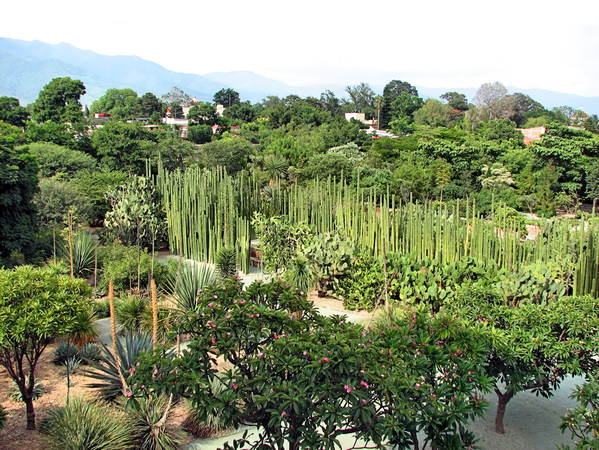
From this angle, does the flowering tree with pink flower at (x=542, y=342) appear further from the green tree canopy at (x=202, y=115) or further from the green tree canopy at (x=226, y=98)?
the green tree canopy at (x=226, y=98)

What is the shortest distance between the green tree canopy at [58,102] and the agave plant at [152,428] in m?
42.8

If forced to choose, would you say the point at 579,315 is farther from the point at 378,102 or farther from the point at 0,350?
the point at 378,102

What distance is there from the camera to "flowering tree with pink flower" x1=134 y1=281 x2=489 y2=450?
3377mm

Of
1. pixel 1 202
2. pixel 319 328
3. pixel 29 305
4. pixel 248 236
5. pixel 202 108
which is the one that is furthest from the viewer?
pixel 202 108

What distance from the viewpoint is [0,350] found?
16.6 feet

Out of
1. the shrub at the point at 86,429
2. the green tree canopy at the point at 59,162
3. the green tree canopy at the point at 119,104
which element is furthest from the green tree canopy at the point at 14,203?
the green tree canopy at the point at 119,104

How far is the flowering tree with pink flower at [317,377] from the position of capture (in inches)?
133

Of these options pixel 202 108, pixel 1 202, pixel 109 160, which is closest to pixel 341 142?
pixel 109 160

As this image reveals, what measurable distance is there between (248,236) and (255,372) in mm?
8133

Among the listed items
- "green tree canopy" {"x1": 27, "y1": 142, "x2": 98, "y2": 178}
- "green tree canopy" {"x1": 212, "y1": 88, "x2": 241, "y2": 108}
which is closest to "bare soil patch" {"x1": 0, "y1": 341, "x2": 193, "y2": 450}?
"green tree canopy" {"x1": 27, "y1": 142, "x2": 98, "y2": 178}

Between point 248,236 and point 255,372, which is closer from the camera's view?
point 255,372

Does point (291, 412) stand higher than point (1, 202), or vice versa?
point (1, 202)

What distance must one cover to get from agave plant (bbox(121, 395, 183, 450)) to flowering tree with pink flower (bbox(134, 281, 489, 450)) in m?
1.40

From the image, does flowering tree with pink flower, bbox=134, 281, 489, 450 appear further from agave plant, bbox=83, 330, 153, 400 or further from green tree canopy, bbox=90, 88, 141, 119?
green tree canopy, bbox=90, 88, 141, 119
